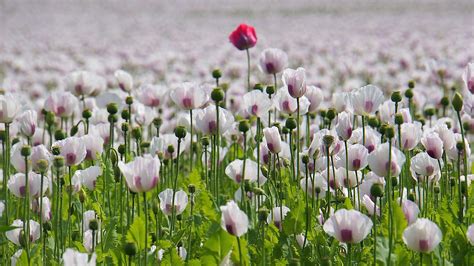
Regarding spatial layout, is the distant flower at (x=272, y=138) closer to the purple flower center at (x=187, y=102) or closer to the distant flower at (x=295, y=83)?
the distant flower at (x=295, y=83)

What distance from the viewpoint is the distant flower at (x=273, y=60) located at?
3785 millimetres

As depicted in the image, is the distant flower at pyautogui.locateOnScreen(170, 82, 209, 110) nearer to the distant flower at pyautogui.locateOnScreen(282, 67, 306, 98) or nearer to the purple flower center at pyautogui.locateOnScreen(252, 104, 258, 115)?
the purple flower center at pyautogui.locateOnScreen(252, 104, 258, 115)

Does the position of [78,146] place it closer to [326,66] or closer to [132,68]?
[326,66]

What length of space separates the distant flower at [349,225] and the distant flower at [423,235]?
4.4 inches

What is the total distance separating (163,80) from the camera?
8.21 meters

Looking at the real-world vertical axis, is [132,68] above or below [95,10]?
below

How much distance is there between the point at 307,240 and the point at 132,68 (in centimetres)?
702

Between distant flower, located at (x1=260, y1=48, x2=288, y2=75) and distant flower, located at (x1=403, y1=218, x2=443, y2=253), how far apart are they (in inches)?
64.3

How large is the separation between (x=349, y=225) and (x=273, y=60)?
5.15 ft

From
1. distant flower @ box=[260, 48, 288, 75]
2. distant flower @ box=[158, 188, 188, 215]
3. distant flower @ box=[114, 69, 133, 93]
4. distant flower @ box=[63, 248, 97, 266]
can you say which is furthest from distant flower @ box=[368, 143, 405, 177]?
distant flower @ box=[114, 69, 133, 93]

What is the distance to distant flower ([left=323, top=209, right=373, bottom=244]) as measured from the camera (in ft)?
7.59

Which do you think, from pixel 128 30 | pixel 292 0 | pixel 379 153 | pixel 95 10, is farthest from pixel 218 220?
pixel 292 0

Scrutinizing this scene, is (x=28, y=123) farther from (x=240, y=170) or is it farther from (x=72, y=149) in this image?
(x=240, y=170)

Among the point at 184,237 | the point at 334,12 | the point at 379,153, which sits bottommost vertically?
the point at 184,237
